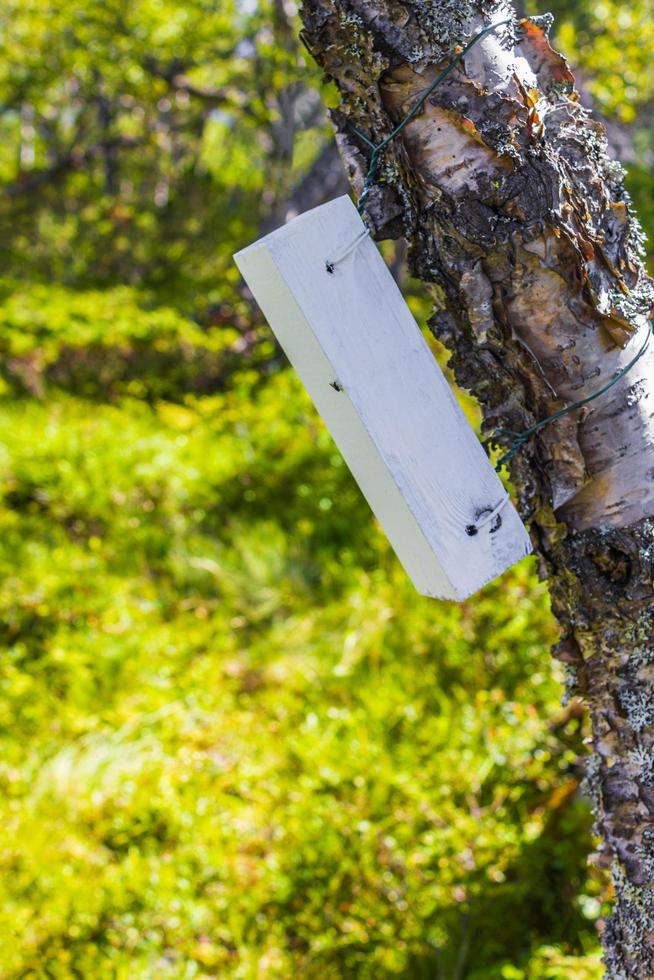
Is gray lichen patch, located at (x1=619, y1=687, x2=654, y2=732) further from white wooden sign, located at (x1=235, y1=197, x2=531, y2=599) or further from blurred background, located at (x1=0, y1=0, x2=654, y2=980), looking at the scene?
blurred background, located at (x1=0, y1=0, x2=654, y2=980)

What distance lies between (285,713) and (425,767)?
636 mm

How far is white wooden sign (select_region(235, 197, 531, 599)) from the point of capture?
1.17m

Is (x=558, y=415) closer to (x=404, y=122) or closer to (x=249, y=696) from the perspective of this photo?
(x=404, y=122)

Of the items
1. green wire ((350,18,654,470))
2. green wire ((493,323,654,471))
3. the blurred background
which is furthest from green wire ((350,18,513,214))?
the blurred background

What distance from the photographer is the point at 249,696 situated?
330 centimetres

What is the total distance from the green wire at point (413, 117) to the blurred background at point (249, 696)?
105 centimetres

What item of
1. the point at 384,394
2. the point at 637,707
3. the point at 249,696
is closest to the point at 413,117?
the point at 384,394

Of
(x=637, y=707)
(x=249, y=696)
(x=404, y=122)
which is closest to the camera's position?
(x=404, y=122)

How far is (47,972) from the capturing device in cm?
228

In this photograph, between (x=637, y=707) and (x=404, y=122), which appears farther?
(x=637, y=707)

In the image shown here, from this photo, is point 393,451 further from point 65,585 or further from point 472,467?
point 65,585

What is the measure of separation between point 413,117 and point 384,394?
394 millimetres

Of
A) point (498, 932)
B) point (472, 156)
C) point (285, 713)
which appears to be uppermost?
point (472, 156)

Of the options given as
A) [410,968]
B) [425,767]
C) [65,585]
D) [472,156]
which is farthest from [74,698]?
[472,156]
